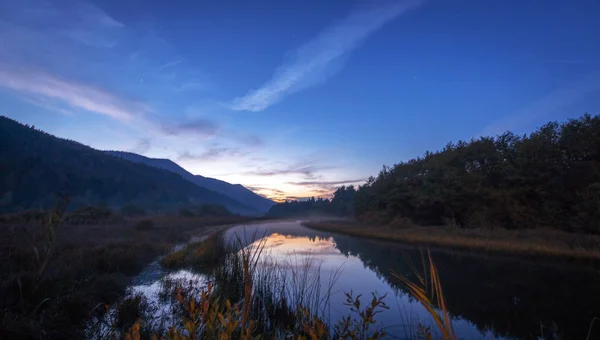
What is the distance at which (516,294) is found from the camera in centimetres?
1117

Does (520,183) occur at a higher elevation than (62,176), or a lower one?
lower

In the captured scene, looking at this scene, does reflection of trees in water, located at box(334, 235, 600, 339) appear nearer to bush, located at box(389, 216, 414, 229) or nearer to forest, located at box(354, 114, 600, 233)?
forest, located at box(354, 114, 600, 233)

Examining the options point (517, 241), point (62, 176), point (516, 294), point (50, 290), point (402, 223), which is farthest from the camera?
point (62, 176)

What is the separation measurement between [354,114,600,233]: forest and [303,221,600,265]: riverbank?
2192 millimetres

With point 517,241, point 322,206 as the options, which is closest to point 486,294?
point 517,241

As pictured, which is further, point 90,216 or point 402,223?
point 402,223

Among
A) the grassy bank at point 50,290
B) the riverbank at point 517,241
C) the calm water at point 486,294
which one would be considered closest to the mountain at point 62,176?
the grassy bank at point 50,290

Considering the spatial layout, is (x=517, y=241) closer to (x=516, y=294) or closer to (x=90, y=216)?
(x=516, y=294)

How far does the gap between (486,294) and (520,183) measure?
61.0 ft

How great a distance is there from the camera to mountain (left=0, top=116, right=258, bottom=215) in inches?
2721

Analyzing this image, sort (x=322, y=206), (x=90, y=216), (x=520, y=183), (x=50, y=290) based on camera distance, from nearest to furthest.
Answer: (x=50, y=290), (x=520, y=183), (x=90, y=216), (x=322, y=206)

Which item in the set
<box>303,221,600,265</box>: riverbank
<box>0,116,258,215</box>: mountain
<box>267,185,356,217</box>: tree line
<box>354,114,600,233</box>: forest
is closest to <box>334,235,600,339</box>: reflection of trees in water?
<box>303,221,600,265</box>: riverbank

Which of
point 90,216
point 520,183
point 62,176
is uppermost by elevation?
point 62,176

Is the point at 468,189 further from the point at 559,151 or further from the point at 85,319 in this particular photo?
the point at 85,319
